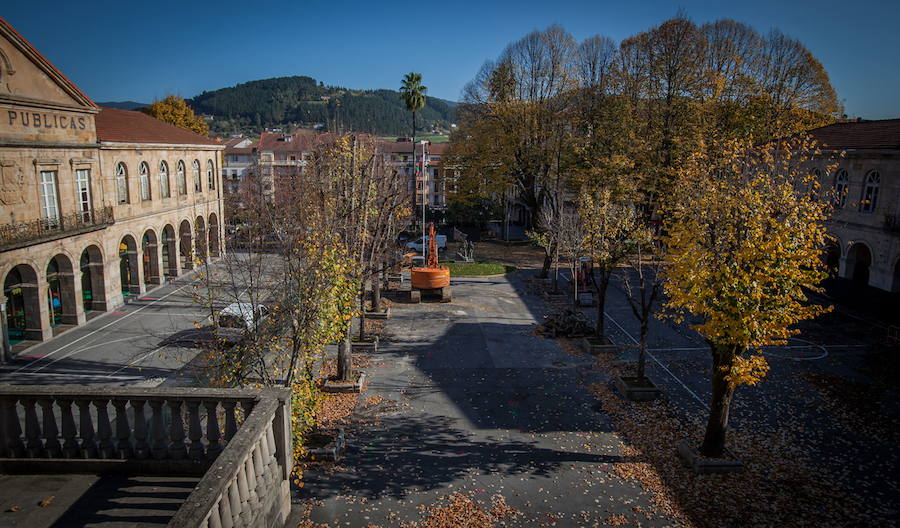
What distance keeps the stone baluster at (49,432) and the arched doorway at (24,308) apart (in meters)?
21.2

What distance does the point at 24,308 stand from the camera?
2539 cm

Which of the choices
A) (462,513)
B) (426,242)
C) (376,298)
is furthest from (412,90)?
(462,513)

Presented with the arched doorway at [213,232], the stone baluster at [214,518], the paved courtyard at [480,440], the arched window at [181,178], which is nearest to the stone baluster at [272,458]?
the stone baluster at [214,518]

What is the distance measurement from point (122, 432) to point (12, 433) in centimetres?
143

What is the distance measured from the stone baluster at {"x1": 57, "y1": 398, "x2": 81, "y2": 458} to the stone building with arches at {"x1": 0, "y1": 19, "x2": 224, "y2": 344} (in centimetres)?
1128

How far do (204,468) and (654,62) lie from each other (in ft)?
135

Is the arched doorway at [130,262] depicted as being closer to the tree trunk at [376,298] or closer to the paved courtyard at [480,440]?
the tree trunk at [376,298]

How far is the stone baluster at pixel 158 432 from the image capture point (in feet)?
23.8

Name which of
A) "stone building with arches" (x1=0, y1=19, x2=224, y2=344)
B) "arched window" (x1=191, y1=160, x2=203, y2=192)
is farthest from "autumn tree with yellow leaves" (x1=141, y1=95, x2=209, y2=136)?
"stone building with arches" (x1=0, y1=19, x2=224, y2=344)

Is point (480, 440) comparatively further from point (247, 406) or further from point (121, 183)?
point (121, 183)

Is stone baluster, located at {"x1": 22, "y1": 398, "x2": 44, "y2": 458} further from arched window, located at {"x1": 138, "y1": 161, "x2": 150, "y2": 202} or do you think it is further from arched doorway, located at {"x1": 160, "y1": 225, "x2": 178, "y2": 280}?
arched doorway, located at {"x1": 160, "y1": 225, "x2": 178, "y2": 280}

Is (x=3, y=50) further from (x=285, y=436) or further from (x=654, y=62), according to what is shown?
(x=654, y=62)

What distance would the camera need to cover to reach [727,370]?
13.6m

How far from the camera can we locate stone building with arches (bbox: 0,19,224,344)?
23.7m
